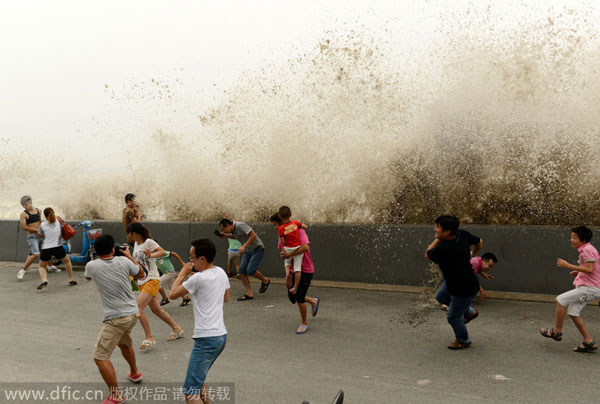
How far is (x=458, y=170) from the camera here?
30.6ft

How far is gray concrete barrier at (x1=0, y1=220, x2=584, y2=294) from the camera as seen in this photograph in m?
7.31

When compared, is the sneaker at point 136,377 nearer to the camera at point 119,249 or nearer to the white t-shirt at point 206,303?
the camera at point 119,249

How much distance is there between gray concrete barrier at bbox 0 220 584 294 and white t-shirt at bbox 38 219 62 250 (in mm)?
1872

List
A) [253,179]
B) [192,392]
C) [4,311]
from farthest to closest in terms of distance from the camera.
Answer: [253,179]
[4,311]
[192,392]

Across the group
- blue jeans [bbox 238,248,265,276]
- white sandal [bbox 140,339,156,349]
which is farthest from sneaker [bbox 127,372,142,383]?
blue jeans [bbox 238,248,265,276]

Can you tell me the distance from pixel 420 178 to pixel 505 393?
5920 millimetres

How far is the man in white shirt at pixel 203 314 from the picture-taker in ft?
11.9

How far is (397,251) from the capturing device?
328 inches

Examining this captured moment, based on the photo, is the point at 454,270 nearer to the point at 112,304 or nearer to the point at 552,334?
the point at 552,334

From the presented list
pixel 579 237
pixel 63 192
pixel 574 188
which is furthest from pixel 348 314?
pixel 63 192

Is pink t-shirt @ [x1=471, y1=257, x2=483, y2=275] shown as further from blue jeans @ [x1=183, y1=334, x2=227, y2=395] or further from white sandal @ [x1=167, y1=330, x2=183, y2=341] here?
blue jeans @ [x1=183, y1=334, x2=227, y2=395]

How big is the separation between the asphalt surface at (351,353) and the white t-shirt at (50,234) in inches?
78.4

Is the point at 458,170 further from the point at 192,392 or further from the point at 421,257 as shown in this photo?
the point at 192,392

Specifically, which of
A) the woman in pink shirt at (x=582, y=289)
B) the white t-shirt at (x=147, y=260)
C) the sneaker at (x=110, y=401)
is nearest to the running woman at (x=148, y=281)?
the white t-shirt at (x=147, y=260)
